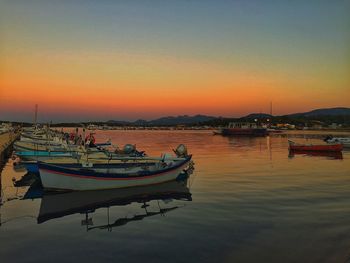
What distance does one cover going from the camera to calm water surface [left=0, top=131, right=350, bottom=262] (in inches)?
409

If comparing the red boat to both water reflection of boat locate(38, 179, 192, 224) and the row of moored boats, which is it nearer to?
the row of moored boats

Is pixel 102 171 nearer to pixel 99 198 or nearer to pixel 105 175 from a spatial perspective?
pixel 105 175

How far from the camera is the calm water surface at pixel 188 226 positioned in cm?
1039

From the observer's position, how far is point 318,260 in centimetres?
980

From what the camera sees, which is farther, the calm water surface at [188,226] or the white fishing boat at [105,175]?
the white fishing boat at [105,175]

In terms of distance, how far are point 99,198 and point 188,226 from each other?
7074 mm

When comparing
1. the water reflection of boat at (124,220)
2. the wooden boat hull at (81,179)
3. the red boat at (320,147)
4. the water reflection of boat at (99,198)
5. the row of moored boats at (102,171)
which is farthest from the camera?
the red boat at (320,147)

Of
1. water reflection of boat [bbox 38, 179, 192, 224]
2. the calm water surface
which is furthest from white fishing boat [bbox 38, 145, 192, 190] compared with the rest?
the calm water surface

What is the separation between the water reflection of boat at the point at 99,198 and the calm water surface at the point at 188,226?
6 cm

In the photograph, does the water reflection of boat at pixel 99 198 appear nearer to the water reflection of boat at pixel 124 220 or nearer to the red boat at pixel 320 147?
the water reflection of boat at pixel 124 220

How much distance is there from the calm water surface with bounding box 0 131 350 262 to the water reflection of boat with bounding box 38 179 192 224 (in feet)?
0.18

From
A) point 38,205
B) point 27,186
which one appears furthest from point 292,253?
point 27,186

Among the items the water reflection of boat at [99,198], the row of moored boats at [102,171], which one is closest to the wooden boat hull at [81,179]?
the row of moored boats at [102,171]

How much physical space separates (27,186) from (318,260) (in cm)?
1885
